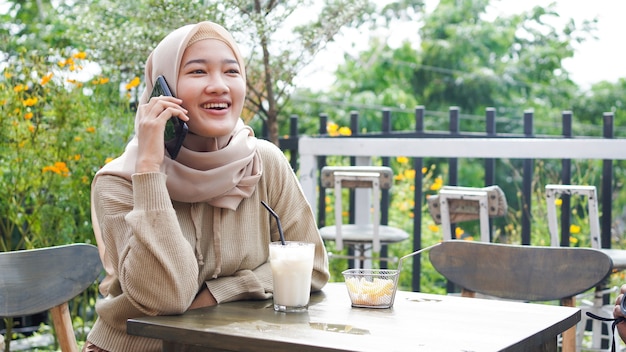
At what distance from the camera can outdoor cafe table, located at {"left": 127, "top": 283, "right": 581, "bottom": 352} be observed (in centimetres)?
156

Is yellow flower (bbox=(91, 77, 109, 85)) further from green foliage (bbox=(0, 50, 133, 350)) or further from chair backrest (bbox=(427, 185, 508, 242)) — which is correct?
chair backrest (bbox=(427, 185, 508, 242))

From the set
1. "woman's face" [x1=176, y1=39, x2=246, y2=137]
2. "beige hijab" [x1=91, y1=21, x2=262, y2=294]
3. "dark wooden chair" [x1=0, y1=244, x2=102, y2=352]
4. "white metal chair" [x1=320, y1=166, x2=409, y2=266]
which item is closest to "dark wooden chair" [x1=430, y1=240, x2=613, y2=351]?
"beige hijab" [x1=91, y1=21, x2=262, y2=294]

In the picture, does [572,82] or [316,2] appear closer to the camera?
[316,2]

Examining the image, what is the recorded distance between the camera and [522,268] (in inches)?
96.0

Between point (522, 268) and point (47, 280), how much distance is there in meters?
1.36

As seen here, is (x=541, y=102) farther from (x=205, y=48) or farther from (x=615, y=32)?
(x=205, y=48)

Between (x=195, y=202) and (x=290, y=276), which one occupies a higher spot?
(x=195, y=202)

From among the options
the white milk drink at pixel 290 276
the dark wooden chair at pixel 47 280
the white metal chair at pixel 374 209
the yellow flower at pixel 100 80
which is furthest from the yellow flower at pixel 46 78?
the white milk drink at pixel 290 276

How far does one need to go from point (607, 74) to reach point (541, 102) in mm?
1765

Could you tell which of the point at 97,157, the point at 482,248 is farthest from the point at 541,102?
the point at 482,248

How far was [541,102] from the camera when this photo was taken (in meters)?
14.1

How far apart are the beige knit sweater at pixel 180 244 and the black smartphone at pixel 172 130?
135 mm

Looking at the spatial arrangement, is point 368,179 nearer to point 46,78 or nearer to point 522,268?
point 46,78

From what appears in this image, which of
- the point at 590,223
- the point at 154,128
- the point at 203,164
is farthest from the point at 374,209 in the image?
the point at 154,128
